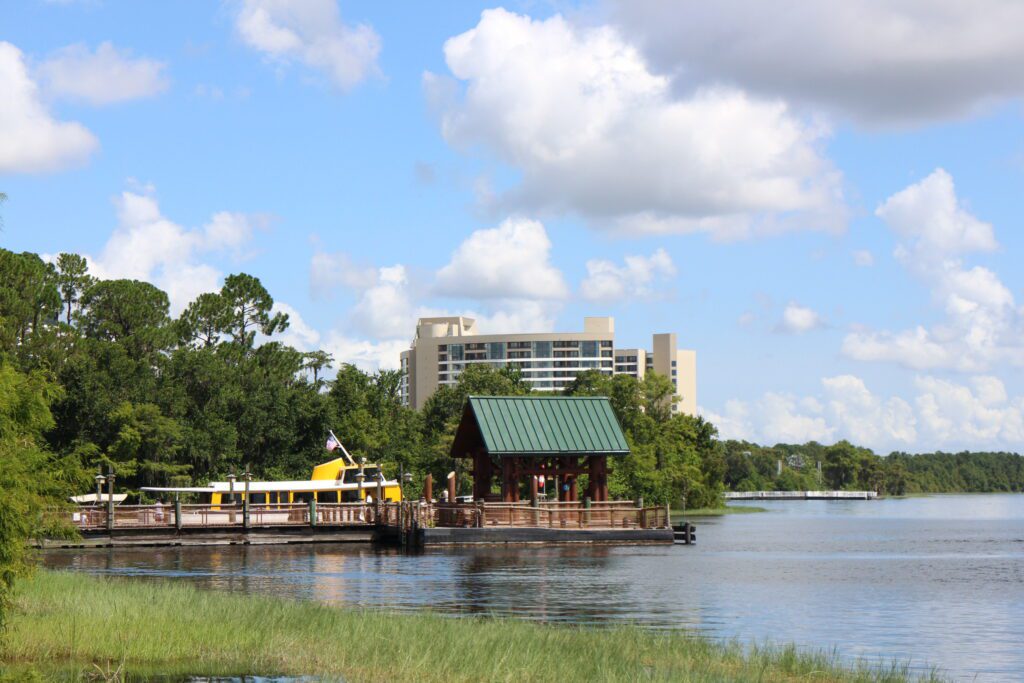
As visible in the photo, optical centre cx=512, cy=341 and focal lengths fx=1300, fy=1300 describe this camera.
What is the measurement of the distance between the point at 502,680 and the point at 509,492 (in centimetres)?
4194

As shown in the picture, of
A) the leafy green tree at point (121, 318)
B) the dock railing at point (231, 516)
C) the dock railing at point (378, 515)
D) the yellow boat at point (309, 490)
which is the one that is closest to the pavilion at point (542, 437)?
the dock railing at point (378, 515)

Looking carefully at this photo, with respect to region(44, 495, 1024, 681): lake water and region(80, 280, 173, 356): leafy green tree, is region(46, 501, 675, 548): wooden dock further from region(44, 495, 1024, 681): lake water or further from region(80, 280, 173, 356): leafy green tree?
region(80, 280, 173, 356): leafy green tree

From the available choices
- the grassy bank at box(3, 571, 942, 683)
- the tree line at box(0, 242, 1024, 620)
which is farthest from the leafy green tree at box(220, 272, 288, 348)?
the grassy bank at box(3, 571, 942, 683)

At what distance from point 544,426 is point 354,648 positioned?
3994cm

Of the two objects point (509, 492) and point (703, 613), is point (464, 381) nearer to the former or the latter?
point (509, 492)

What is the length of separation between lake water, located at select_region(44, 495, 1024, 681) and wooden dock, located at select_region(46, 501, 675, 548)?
46.8 inches

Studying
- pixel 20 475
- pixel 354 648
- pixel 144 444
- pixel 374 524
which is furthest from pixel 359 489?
pixel 20 475

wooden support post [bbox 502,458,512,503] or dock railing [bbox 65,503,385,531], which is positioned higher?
wooden support post [bbox 502,458,512,503]

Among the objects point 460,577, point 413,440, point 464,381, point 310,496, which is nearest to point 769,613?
point 460,577

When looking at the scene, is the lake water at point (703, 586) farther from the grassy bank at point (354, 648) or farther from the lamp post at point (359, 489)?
the grassy bank at point (354, 648)

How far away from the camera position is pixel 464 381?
11156 cm

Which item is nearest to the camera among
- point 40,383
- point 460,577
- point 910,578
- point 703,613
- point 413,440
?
point 40,383

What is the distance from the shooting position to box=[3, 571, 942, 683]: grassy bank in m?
19.8

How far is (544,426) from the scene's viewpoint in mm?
61438
